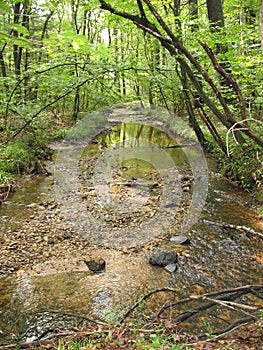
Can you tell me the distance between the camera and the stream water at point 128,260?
3037 millimetres

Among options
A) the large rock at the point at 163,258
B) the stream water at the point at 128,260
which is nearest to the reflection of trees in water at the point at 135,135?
the stream water at the point at 128,260

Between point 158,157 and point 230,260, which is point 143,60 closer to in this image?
point 158,157

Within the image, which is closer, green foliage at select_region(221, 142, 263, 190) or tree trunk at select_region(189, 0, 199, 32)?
green foliage at select_region(221, 142, 263, 190)

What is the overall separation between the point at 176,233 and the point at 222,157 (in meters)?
3.25

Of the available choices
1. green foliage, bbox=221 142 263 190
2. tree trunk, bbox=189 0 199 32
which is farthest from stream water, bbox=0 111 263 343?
tree trunk, bbox=189 0 199 32

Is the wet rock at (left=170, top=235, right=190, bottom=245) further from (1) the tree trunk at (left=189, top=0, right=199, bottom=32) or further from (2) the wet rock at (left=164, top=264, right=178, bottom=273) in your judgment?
(1) the tree trunk at (left=189, top=0, right=199, bottom=32)

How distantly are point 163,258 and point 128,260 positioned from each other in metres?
0.48

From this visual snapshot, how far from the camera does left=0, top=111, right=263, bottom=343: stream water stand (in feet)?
9.96

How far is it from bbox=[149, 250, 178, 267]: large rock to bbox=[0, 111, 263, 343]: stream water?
0.08 meters

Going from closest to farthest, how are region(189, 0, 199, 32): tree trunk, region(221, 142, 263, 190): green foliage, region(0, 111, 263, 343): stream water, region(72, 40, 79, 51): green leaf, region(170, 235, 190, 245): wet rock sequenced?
region(72, 40, 79, 51): green leaf → region(0, 111, 263, 343): stream water → region(170, 235, 190, 245): wet rock → region(221, 142, 263, 190): green foliage → region(189, 0, 199, 32): tree trunk

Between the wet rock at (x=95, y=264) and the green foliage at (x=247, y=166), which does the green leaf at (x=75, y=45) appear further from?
the green foliage at (x=247, y=166)

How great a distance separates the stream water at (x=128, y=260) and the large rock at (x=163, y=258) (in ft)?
0.27

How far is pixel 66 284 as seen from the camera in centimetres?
345

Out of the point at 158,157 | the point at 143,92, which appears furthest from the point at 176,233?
the point at 143,92
